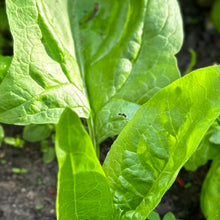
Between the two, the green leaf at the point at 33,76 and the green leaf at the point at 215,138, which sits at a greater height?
the green leaf at the point at 33,76

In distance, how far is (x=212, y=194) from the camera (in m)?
0.88

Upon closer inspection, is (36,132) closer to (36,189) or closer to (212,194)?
(36,189)

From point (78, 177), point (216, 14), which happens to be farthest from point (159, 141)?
point (216, 14)

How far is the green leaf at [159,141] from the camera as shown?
2.22 ft

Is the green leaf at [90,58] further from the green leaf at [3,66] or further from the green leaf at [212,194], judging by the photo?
the green leaf at [212,194]

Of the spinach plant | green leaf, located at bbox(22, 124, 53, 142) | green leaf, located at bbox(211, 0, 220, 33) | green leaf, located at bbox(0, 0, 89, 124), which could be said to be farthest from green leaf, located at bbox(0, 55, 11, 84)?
green leaf, located at bbox(211, 0, 220, 33)

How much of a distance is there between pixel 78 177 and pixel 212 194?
411 mm

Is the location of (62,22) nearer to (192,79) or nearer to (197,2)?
(192,79)

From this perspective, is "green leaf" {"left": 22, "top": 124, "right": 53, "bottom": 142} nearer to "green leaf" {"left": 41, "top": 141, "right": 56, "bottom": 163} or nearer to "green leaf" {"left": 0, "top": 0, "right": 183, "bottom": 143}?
"green leaf" {"left": 41, "top": 141, "right": 56, "bottom": 163}

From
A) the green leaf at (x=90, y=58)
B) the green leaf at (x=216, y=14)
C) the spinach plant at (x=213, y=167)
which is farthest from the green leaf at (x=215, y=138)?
the green leaf at (x=216, y=14)

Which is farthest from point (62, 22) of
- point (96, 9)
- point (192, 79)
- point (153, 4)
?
point (192, 79)

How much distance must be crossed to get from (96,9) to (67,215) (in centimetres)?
56

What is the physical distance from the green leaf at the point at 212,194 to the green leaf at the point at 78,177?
0.89ft

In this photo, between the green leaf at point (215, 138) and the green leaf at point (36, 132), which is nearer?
the green leaf at point (215, 138)
